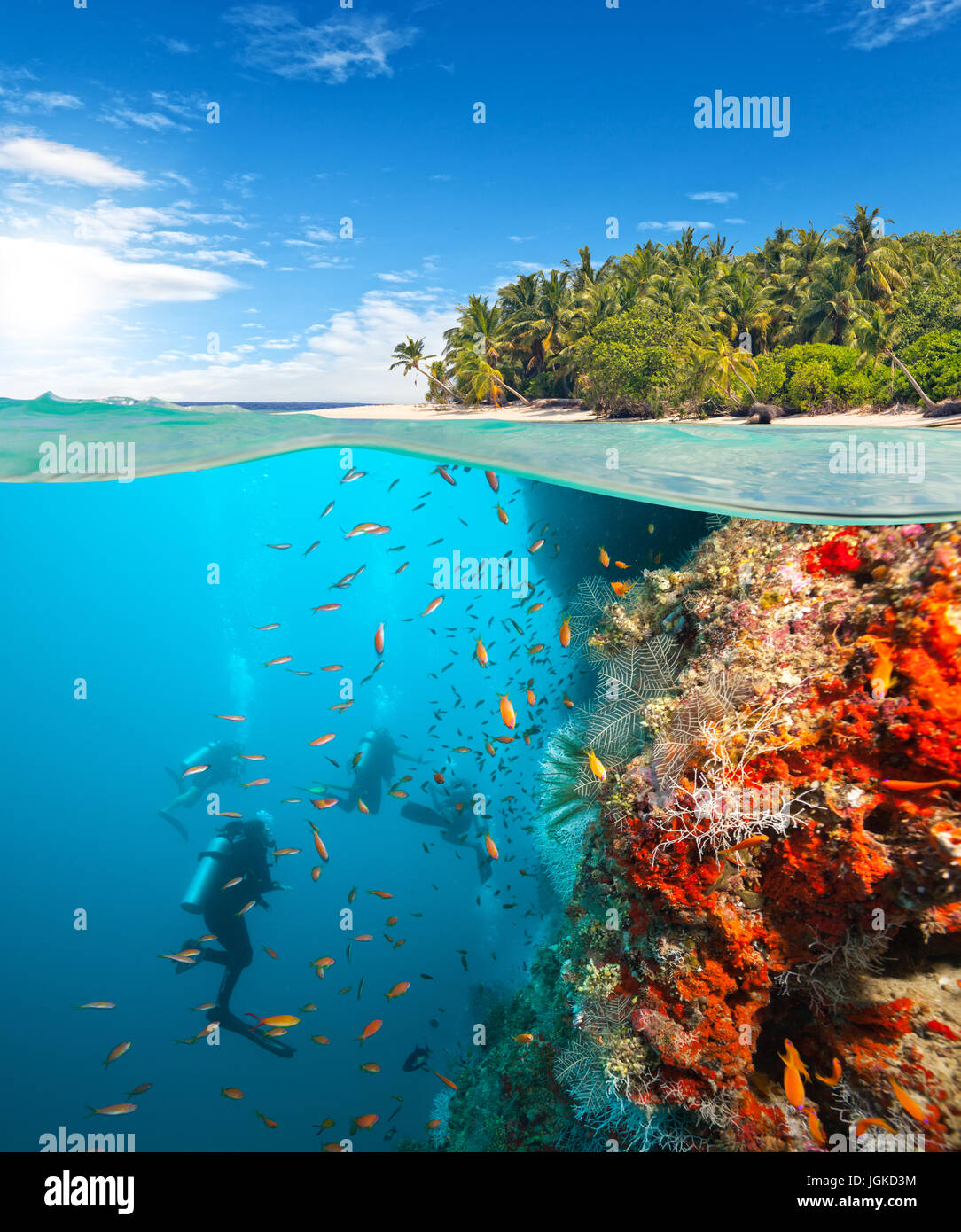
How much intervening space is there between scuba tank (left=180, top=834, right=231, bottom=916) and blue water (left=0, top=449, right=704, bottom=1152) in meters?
3.75

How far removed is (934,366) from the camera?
16.8 meters

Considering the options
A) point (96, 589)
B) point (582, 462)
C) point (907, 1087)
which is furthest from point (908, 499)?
point (96, 589)

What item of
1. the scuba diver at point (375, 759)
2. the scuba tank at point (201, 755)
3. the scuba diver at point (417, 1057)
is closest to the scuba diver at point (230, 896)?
the scuba diver at point (417, 1057)

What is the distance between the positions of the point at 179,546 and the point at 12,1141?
37378mm

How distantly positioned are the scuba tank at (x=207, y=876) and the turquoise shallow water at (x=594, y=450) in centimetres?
838

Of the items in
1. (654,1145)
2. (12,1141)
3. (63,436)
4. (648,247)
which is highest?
(648,247)

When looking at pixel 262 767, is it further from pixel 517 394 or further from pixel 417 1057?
pixel 417 1057

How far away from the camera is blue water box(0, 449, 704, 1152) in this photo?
57.4 feet

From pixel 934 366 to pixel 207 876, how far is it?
963 inches

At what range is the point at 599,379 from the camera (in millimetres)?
19062

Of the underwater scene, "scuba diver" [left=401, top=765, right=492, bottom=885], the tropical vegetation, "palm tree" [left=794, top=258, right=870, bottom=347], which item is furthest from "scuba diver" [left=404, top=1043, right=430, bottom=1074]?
"palm tree" [left=794, top=258, right=870, bottom=347]

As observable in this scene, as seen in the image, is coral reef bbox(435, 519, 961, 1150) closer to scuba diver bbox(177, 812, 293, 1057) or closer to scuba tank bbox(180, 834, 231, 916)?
scuba diver bbox(177, 812, 293, 1057)

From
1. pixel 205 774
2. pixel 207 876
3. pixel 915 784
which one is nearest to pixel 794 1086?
pixel 915 784
